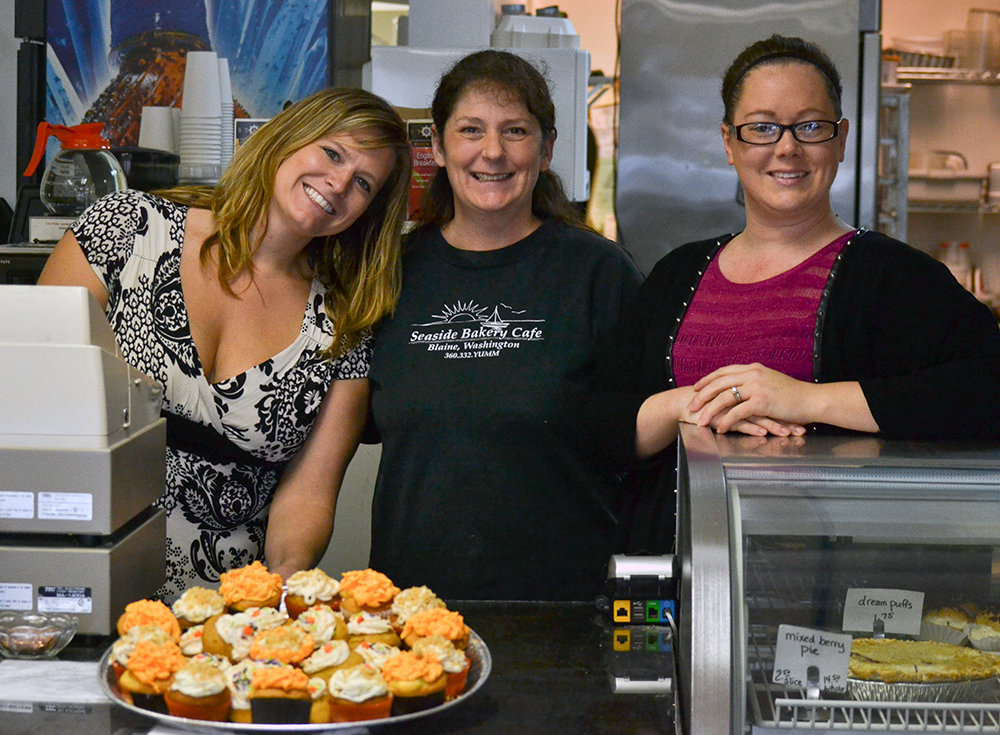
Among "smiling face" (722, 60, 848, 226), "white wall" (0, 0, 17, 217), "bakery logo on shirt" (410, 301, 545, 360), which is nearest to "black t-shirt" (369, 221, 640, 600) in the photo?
"bakery logo on shirt" (410, 301, 545, 360)

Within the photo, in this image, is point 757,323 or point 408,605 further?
point 757,323

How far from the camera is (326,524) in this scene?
2.04 m

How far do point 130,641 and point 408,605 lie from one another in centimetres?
32

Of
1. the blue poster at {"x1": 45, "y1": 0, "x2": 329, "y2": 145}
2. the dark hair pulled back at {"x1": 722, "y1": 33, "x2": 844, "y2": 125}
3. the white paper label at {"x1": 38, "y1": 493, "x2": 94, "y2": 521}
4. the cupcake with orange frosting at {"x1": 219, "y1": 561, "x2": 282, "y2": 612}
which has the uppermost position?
the blue poster at {"x1": 45, "y1": 0, "x2": 329, "y2": 145}

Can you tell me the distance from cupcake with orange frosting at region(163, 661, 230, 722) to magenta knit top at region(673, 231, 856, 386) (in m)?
0.94

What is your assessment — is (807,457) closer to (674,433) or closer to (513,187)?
(674,433)

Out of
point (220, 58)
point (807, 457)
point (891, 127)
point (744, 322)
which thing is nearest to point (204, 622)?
point (807, 457)

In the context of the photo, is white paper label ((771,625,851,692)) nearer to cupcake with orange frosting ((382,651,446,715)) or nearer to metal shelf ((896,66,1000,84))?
cupcake with orange frosting ((382,651,446,715))

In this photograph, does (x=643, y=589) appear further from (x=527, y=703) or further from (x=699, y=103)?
(x=699, y=103)

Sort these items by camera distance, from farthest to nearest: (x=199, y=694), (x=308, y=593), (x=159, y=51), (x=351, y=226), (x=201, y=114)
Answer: (x=159, y=51), (x=201, y=114), (x=351, y=226), (x=308, y=593), (x=199, y=694)

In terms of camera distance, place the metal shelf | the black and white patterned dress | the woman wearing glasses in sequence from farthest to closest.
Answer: the metal shelf, the black and white patterned dress, the woman wearing glasses

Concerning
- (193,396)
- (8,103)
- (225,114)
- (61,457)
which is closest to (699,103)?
(225,114)

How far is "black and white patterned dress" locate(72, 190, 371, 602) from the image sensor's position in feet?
6.42

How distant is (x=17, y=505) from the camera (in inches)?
54.3
